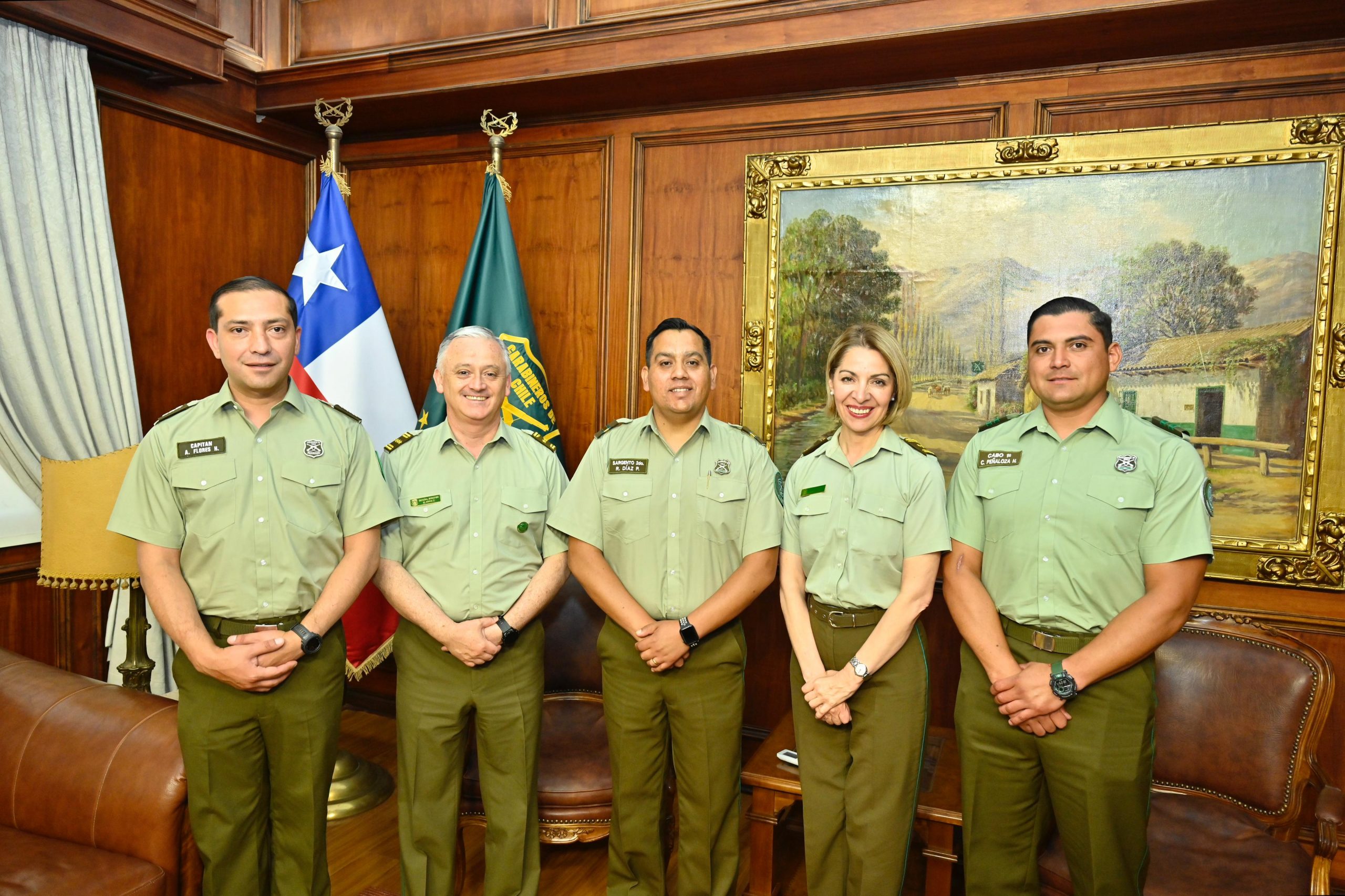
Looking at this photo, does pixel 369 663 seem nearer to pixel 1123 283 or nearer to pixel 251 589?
pixel 251 589

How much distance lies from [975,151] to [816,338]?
85 centimetres

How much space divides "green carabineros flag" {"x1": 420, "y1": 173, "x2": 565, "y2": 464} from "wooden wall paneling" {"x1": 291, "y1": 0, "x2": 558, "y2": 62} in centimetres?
58

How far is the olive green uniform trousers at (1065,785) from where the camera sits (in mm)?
1966

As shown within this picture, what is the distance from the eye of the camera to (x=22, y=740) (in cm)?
215

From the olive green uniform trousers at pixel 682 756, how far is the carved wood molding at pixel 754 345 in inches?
49.3

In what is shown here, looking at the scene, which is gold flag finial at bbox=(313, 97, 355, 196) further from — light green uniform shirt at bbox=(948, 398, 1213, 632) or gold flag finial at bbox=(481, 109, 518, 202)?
light green uniform shirt at bbox=(948, 398, 1213, 632)

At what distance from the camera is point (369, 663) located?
11.0 ft

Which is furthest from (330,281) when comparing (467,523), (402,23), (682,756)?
(682,756)

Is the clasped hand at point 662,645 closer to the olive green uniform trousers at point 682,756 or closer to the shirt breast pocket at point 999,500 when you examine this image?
the olive green uniform trousers at point 682,756

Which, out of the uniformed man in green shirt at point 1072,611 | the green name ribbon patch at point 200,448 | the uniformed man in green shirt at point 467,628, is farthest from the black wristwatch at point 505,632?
the uniformed man in green shirt at point 1072,611

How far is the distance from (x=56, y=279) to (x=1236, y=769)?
400 cm

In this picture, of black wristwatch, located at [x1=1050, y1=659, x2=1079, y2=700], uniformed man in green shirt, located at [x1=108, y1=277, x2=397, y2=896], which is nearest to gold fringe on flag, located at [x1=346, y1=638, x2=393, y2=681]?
uniformed man in green shirt, located at [x1=108, y1=277, x2=397, y2=896]

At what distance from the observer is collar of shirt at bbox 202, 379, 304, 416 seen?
7.37 feet

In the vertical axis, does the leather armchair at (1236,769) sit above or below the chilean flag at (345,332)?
below
